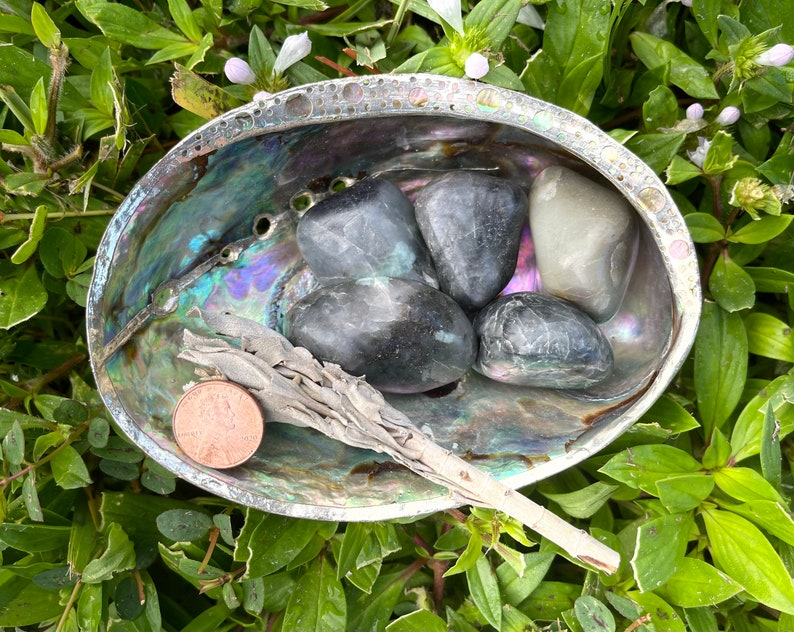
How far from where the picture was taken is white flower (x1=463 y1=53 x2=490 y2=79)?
2.93ft

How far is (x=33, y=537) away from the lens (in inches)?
39.6

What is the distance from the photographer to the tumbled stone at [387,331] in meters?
0.87

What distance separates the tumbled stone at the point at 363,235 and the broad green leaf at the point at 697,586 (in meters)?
0.59

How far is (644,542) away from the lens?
3.09 feet

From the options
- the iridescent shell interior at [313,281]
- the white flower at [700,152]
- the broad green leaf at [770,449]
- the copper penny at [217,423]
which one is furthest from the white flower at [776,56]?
the copper penny at [217,423]

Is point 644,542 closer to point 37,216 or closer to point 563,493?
point 563,493

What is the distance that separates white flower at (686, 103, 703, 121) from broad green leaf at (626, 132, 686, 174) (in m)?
0.03

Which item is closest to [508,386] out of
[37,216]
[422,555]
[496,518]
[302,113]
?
[496,518]

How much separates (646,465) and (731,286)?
304mm

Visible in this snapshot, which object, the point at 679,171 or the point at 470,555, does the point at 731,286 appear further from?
the point at 470,555

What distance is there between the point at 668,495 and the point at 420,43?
30.8 inches

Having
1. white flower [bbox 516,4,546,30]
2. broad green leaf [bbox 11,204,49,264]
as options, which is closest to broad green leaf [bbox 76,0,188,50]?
broad green leaf [bbox 11,204,49,264]

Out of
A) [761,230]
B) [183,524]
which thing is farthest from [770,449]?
[183,524]

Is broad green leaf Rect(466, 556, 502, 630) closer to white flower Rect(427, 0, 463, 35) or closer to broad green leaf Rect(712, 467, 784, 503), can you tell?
broad green leaf Rect(712, 467, 784, 503)
